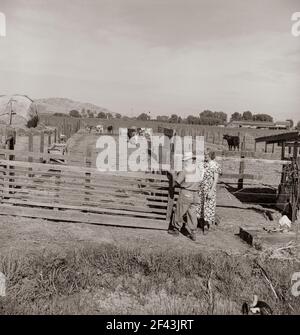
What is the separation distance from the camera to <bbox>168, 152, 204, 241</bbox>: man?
26.9 feet

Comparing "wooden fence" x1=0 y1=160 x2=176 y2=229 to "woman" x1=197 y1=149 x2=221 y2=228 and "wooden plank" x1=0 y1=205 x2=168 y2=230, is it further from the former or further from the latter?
"woman" x1=197 y1=149 x2=221 y2=228

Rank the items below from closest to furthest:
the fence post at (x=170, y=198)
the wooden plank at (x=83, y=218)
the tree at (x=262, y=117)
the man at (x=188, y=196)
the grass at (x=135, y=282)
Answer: the grass at (x=135, y=282)
the man at (x=188, y=196)
the fence post at (x=170, y=198)
the wooden plank at (x=83, y=218)
the tree at (x=262, y=117)

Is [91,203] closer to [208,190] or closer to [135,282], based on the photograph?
[208,190]

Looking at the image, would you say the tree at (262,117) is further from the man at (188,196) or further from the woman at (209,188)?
the man at (188,196)

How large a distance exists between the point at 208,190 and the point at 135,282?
3206 mm

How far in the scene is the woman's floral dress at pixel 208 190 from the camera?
350 inches

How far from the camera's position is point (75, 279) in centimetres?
Result: 610

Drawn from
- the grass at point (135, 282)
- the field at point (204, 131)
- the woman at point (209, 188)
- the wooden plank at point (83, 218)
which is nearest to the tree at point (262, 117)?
the field at point (204, 131)

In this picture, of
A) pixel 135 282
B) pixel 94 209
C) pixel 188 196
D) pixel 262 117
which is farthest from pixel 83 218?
pixel 262 117

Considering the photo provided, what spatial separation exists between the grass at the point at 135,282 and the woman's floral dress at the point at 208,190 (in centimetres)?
189

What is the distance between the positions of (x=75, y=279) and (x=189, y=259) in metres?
1.94

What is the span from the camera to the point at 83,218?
9078mm

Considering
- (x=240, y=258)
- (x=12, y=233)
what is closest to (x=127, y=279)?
(x=240, y=258)
